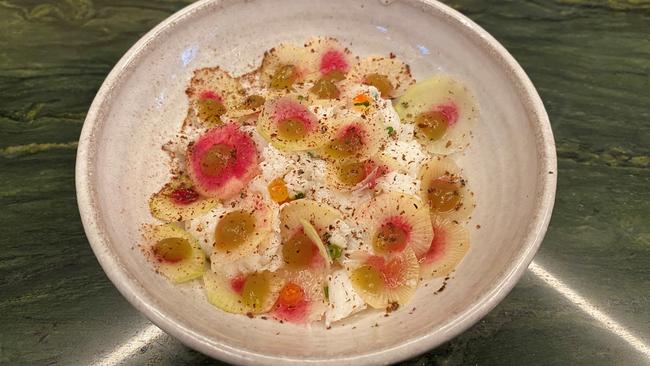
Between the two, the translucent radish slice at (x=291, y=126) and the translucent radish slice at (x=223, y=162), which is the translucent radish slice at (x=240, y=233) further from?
the translucent radish slice at (x=291, y=126)

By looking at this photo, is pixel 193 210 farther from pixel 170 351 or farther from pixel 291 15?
pixel 291 15

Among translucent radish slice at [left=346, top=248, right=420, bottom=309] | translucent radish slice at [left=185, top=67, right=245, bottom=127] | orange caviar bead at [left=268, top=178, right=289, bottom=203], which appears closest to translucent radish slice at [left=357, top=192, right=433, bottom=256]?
translucent radish slice at [left=346, top=248, right=420, bottom=309]

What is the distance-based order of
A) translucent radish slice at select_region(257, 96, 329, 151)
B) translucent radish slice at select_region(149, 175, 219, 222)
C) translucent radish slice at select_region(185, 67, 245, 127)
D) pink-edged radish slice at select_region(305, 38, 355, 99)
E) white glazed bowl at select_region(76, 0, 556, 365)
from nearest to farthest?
white glazed bowl at select_region(76, 0, 556, 365), translucent radish slice at select_region(149, 175, 219, 222), translucent radish slice at select_region(257, 96, 329, 151), translucent radish slice at select_region(185, 67, 245, 127), pink-edged radish slice at select_region(305, 38, 355, 99)

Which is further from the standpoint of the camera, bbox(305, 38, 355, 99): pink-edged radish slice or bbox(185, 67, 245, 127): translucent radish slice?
bbox(305, 38, 355, 99): pink-edged radish slice

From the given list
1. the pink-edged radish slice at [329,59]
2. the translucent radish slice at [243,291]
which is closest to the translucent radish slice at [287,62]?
the pink-edged radish slice at [329,59]

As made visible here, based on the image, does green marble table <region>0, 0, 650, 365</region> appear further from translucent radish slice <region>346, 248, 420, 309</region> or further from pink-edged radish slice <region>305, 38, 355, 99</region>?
pink-edged radish slice <region>305, 38, 355, 99</region>

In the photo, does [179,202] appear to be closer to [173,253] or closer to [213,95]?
[173,253]

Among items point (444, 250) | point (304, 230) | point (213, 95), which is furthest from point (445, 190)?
point (213, 95)
